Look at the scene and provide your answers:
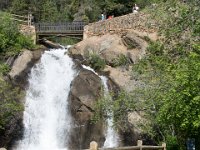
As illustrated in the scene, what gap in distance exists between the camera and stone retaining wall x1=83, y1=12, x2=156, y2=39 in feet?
108

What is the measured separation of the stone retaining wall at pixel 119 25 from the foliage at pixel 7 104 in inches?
467

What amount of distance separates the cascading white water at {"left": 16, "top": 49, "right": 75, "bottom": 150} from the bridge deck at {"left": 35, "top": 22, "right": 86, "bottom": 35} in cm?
718

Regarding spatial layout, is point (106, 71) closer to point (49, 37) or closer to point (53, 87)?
point (53, 87)

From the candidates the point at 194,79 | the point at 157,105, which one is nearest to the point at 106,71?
the point at 157,105

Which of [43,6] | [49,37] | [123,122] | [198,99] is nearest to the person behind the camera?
[198,99]

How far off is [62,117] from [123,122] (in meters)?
4.48

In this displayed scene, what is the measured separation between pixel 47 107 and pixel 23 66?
3811 mm

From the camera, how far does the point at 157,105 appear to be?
1933cm

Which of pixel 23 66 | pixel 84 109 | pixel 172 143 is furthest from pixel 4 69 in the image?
pixel 172 143

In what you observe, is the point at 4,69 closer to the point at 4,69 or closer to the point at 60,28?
the point at 4,69

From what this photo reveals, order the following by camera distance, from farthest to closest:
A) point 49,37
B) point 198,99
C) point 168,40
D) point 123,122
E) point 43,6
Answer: point 43,6, point 49,37, point 123,122, point 168,40, point 198,99

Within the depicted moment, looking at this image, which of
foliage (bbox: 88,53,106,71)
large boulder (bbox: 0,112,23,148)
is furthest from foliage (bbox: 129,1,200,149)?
large boulder (bbox: 0,112,23,148)

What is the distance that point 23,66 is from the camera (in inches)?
1144

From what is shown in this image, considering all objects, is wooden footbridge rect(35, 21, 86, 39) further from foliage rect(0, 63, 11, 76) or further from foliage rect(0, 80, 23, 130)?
foliage rect(0, 80, 23, 130)
